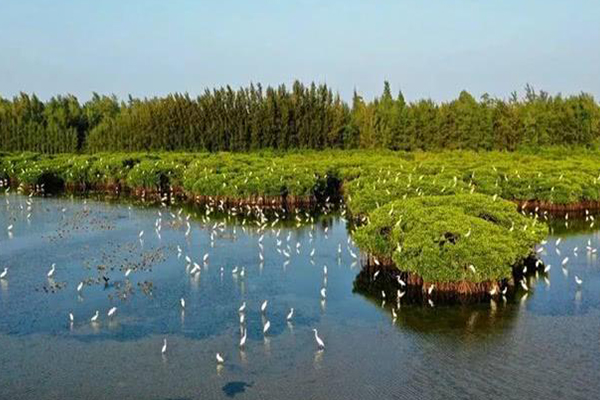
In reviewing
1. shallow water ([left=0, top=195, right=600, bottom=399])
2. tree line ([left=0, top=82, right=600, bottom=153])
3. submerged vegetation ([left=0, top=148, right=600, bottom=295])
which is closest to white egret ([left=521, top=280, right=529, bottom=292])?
shallow water ([left=0, top=195, right=600, bottom=399])

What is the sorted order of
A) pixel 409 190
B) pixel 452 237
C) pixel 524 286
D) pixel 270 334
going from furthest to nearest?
pixel 409 190
pixel 524 286
pixel 452 237
pixel 270 334

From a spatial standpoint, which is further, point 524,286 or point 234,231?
point 234,231

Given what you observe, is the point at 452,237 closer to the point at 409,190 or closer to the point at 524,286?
the point at 524,286

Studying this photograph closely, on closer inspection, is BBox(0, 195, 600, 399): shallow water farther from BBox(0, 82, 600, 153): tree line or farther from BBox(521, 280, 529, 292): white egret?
BBox(0, 82, 600, 153): tree line

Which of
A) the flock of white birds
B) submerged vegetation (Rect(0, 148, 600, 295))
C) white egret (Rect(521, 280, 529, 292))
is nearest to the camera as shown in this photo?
the flock of white birds

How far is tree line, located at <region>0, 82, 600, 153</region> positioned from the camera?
6406 cm

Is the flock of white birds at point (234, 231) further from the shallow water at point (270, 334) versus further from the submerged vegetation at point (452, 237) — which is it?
the submerged vegetation at point (452, 237)

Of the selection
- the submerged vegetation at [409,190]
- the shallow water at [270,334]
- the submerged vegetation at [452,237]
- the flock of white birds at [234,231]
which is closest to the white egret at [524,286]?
the shallow water at [270,334]

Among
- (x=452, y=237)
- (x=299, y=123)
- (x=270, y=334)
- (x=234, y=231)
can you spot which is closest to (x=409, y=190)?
(x=234, y=231)

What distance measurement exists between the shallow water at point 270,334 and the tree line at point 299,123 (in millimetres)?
38050

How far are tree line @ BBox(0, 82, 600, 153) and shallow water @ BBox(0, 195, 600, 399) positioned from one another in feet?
125

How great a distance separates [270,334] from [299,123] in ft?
178

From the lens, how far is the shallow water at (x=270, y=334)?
50.1ft

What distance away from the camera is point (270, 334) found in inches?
728
